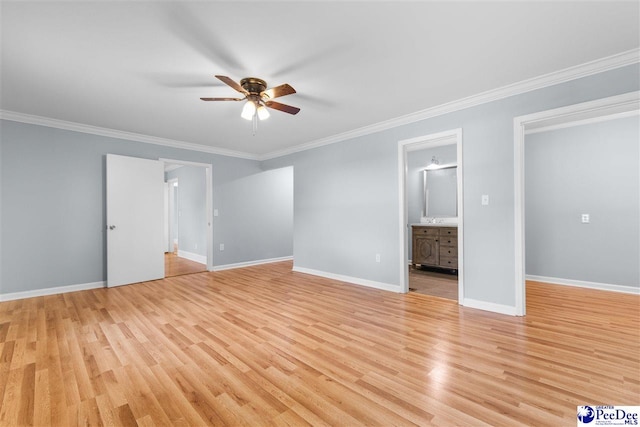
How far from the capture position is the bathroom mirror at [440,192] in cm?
544

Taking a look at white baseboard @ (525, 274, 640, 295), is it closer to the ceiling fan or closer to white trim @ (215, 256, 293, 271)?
the ceiling fan

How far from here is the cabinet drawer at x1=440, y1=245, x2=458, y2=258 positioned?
190 inches

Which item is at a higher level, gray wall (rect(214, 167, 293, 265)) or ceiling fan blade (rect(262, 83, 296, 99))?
ceiling fan blade (rect(262, 83, 296, 99))

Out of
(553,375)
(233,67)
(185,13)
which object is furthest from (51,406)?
(553,375)

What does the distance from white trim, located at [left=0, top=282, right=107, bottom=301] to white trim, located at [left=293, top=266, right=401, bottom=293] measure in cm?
332

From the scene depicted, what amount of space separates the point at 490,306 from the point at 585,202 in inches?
99.7

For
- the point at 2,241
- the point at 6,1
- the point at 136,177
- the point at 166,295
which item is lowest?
the point at 166,295

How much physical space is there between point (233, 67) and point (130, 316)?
290cm

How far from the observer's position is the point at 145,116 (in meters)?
3.80

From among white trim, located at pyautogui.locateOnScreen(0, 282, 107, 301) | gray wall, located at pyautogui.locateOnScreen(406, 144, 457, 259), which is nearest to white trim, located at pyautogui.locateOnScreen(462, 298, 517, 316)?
gray wall, located at pyautogui.locateOnScreen(406, 144, 457, 259)

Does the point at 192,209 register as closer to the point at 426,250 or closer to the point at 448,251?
the point at 426,250

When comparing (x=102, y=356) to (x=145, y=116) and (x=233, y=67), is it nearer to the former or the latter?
(x=233, y=67)

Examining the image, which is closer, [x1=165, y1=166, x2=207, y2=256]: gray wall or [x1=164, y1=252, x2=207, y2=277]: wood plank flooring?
[x1=164, y1=252, x2=207, y2=277]: wood plank flooring

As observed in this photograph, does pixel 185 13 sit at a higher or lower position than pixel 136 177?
higher
